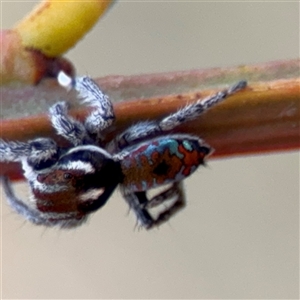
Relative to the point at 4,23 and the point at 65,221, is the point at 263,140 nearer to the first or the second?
the point at 65,221

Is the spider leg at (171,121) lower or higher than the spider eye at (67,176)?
higher

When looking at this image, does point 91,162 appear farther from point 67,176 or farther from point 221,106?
point 221,106

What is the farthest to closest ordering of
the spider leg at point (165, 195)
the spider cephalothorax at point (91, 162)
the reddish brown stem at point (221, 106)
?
the spider leg at point (165, 195)
the spider cephalothorax at point (91, 162)
the reddish brown stem at point (221, 106)

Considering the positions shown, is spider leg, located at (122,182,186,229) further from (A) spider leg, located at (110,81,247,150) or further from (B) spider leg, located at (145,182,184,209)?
(A) spider leg, located at (110,81,247,150)

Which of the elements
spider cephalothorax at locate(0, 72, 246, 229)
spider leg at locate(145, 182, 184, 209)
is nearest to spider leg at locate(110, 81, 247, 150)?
spider cephalothorax at locate(0, 72, 246, 229)

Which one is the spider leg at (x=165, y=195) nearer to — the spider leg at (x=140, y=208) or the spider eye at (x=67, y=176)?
the spider leg at (x=140, y=208)

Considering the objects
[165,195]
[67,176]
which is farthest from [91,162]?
[165,195]

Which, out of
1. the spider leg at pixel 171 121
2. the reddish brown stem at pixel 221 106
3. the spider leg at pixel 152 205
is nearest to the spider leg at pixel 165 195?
the spider leg at pixel 152 205

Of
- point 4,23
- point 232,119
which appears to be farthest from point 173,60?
point 232,119
